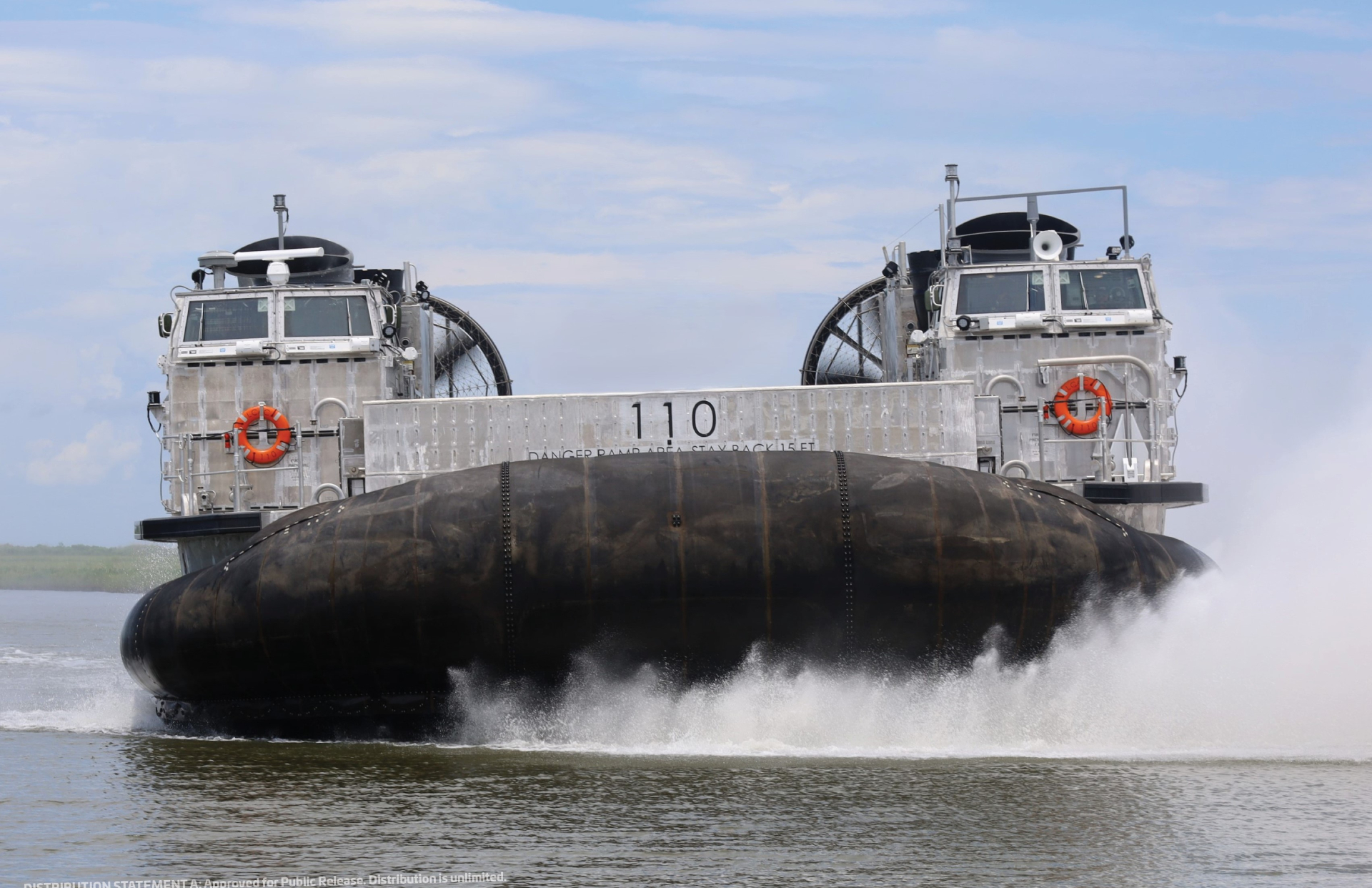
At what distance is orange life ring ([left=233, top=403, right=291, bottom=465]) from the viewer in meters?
13.8

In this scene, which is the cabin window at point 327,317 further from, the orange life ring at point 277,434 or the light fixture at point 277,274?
the orange life ring at point 277,434

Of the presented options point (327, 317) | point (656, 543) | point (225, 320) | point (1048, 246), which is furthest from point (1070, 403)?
point (225, 320)

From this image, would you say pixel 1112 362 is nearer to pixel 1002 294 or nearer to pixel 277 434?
pixel 1002 294

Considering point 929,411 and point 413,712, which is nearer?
point 413,712

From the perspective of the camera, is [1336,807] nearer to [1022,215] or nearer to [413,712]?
[413,712]

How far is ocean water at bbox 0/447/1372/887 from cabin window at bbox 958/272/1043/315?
357 centimetres

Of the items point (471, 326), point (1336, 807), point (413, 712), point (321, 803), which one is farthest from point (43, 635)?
point (1336, 807)

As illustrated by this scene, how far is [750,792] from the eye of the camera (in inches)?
341

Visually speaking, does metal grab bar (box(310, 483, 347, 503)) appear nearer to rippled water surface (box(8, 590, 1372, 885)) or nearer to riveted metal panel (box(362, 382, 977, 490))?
riveted metal panel (box(362, 382, 977, 490))

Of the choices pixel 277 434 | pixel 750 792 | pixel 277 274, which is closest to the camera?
pixel 750 792

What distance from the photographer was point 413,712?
10656 millimetres

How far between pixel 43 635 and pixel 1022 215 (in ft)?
63.5

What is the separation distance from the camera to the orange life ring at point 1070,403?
1336 cm

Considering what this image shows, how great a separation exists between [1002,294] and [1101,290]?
889 millimetres
